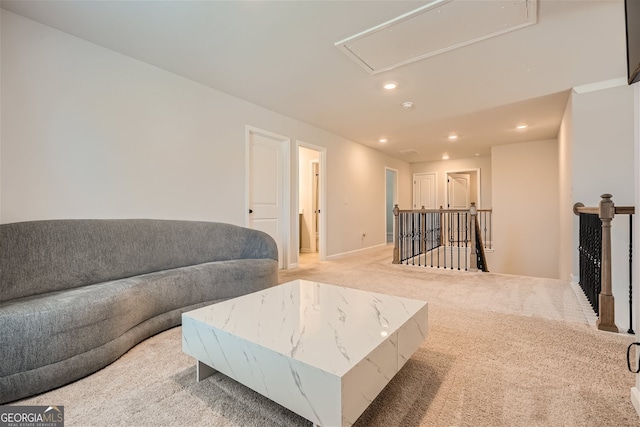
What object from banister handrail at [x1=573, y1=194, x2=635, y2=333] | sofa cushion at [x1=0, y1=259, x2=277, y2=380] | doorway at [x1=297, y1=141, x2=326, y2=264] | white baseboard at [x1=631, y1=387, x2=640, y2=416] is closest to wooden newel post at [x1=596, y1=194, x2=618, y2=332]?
banister handrail at [x1=573, y1=194, x2=635, y2=333]

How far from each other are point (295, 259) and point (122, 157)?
8.97ft

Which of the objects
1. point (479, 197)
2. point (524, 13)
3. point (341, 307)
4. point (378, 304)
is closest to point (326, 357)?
point (341, 307)

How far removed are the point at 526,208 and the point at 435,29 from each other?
17.7ft

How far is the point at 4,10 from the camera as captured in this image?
6.82ft

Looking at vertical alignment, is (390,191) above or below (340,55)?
below

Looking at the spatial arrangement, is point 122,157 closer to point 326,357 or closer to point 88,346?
point 88,346

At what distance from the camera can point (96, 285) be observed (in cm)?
204

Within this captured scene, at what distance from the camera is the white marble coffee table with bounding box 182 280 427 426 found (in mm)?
1000

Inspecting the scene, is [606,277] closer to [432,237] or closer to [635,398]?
[635,398]

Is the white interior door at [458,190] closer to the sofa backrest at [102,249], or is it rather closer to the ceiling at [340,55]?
the ceiling at [340,55]

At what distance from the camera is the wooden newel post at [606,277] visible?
2.11 metres

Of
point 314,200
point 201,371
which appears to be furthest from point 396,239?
point 201,371

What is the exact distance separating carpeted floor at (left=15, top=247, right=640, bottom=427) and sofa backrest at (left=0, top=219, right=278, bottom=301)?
2.30 ft

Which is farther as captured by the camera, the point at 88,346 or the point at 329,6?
the point at 329,6
